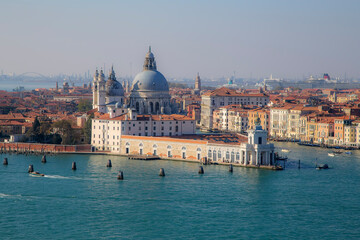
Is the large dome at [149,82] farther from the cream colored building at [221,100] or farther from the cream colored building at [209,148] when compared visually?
the cream colored building at [221,100]

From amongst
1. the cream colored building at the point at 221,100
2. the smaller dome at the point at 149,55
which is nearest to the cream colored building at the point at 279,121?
the cream colored building at the point at 221,100

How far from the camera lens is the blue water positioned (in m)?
16.0

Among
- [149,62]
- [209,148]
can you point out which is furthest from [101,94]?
[209,148]

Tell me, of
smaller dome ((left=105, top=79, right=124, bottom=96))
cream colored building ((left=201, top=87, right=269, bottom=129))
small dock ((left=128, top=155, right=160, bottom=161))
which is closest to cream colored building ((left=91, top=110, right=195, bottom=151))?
small dock ((left=128, top=155, right=160, bottom=161))

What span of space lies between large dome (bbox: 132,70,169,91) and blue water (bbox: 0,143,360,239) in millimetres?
9218

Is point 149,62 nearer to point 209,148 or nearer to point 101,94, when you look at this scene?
point 101,94

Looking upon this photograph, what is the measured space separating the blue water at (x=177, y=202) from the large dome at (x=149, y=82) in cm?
922

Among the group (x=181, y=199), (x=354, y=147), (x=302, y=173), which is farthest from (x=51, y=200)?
(x=354, y=147)

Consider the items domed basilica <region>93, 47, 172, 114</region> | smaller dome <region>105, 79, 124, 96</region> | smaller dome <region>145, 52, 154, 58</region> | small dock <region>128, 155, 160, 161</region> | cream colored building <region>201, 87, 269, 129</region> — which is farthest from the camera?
cream colored building <region>201, 87, 269, 129</region>

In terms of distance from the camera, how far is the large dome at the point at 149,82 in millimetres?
34469

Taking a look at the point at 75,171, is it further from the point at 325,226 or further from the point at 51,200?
the point at 325,226

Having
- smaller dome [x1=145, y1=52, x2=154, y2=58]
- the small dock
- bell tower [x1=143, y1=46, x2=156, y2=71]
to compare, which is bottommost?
the small dock

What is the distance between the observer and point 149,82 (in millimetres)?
34469

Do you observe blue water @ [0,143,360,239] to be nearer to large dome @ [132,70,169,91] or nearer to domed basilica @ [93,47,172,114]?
domed basilica @ [93,47,172,114]
